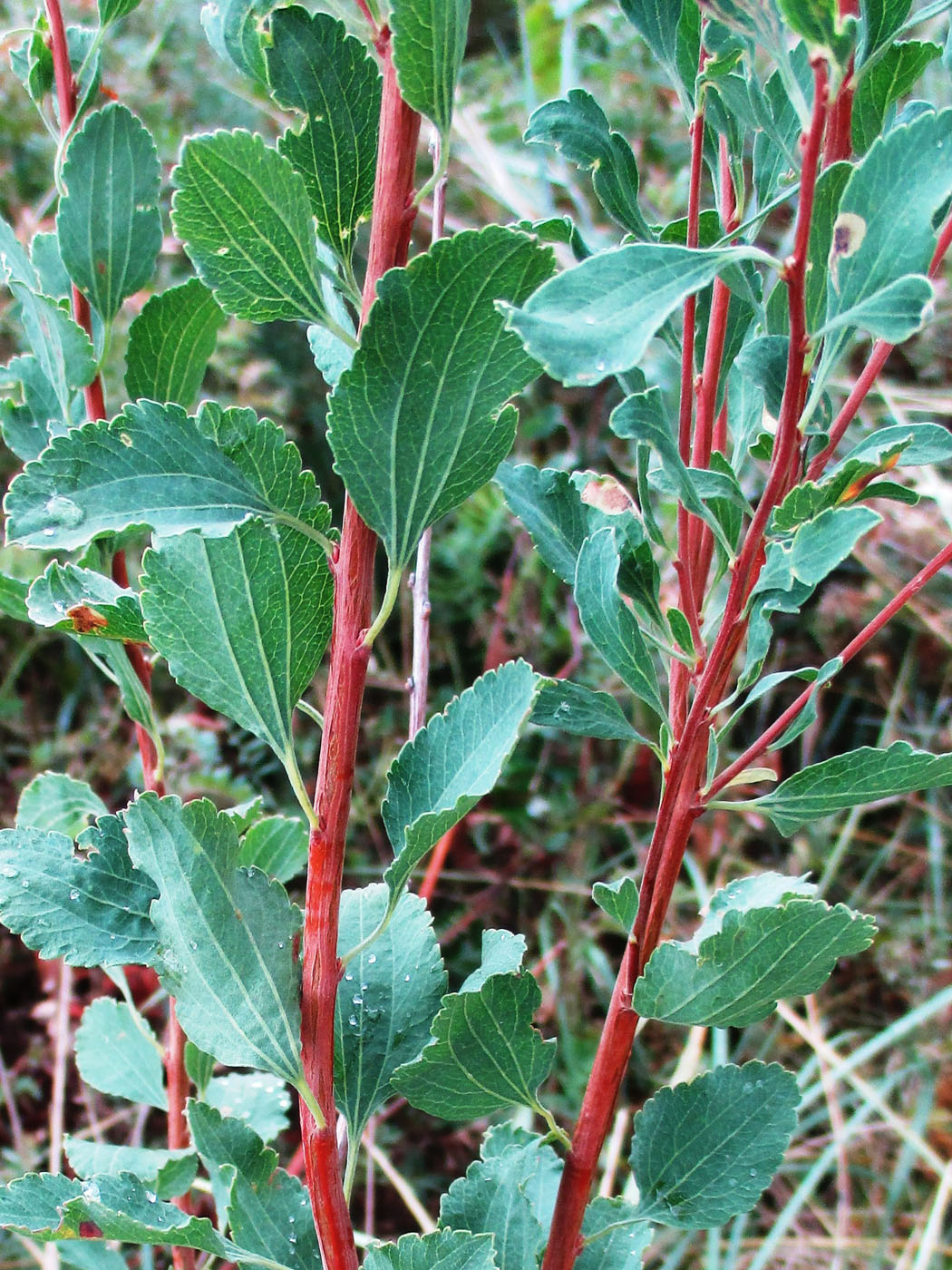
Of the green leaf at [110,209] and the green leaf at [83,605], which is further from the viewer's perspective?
the green leaf at [110,209]

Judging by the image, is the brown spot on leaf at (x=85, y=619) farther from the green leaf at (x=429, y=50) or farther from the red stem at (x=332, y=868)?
the green leaf at (x=429, y=50)

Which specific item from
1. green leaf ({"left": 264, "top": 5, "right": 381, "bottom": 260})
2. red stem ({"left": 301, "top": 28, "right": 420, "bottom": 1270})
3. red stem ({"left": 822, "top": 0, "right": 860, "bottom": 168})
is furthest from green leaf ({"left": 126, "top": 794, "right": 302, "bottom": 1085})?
red stem ({"left": 822, "top": 0, "right": 860, "bottom": 168})

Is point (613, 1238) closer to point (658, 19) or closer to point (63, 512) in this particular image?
point (63, 512)

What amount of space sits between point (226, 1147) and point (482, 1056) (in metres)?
0.13

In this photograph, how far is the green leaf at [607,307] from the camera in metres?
0.31

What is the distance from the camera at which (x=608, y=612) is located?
42 cm

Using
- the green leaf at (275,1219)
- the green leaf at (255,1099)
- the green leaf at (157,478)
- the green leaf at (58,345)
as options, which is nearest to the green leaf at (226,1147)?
the green leaf at (275,1219)

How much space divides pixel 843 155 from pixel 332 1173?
0.43m

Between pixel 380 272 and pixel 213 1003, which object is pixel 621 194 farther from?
pixel 213 1003

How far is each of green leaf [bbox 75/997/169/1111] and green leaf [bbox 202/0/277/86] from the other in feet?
1.66

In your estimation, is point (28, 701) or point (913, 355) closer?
point (28, 701)

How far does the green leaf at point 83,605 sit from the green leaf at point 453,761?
0.13m

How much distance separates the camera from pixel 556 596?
1728 millimetres

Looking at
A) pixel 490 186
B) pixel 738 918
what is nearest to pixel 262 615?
pixel 738 918
